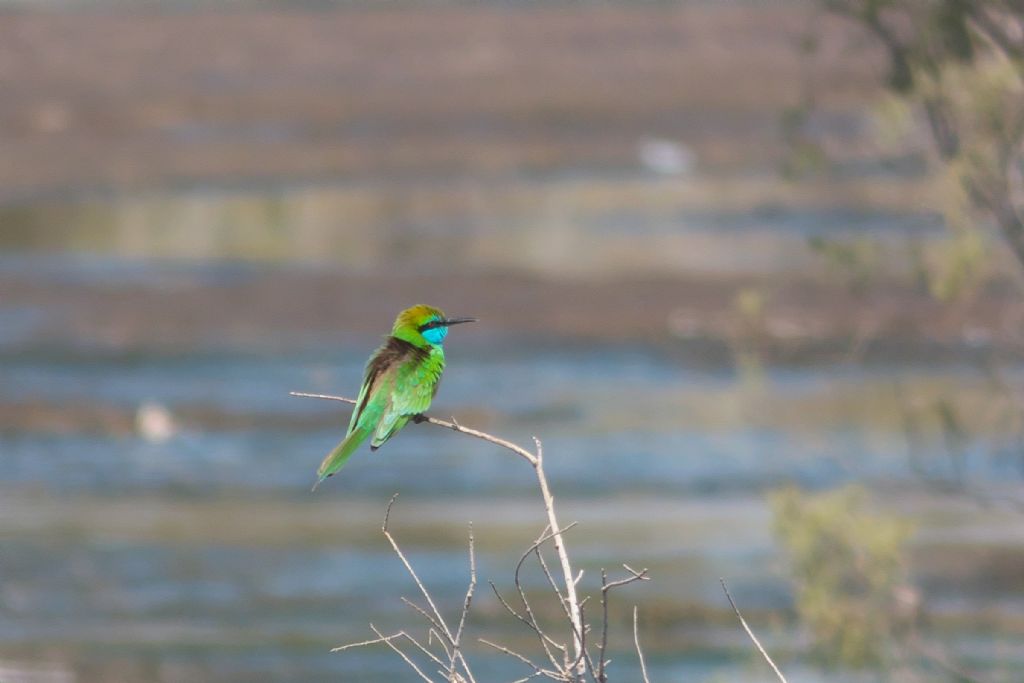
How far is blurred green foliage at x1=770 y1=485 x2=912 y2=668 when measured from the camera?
9.81 meters

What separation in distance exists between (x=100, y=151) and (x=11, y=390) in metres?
13.1

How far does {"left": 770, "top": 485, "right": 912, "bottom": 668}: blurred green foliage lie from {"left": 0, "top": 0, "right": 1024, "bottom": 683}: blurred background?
0.02 metres

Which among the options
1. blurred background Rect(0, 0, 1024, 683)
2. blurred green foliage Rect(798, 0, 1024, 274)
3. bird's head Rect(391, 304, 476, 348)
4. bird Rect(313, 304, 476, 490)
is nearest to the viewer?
bird Rect(313, 304, 476, 490)

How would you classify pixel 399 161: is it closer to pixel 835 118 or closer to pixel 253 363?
pixel 835 118

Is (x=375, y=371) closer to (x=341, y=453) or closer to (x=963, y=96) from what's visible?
(x=341, y=453)

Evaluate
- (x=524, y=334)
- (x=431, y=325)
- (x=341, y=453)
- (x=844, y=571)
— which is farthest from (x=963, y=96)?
(x=524, y=334)

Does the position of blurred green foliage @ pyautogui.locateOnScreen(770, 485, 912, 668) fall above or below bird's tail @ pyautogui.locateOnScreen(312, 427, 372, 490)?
below

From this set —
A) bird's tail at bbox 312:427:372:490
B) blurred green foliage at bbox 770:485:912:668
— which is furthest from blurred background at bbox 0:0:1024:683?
bird's tail at bbox 312:427:372:490

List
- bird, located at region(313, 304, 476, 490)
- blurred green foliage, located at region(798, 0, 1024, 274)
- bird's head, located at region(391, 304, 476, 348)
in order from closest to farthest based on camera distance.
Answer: bird, located at region(313, 304, 476, 490)
bird's head, located at region(391, 304, 476, 348)
blurred green foliage, located at region(798, 0, 1024, 274)

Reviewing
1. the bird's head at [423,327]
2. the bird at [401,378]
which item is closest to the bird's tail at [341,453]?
the bird at [401,378]

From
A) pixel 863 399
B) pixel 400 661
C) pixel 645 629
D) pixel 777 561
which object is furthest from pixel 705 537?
pixel 863 399

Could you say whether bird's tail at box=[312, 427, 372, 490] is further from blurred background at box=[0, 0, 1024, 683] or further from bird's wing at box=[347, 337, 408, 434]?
blurred background at box=[0, 0, 1024, 683]

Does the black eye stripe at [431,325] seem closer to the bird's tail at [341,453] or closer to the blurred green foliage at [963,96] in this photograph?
the bird's tail at [341,453]

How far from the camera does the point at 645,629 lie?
Answer: 12055 mm
